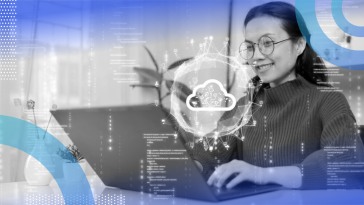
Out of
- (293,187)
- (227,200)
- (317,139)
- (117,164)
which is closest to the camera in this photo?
(227,200)

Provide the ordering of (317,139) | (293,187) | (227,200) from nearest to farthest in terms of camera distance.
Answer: (227,200) < (293,187) < (317,139)

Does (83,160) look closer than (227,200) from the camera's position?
No

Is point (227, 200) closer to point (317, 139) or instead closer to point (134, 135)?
point (134, 135)

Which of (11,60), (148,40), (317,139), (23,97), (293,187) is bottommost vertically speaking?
(293,187)

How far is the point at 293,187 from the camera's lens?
0.99 metres

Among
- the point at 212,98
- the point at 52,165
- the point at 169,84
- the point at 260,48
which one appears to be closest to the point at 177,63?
the point at 169,84

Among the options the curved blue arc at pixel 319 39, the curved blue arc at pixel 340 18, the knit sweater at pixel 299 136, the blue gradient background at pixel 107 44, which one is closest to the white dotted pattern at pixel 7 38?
the blue gradient background at pixel 107 44

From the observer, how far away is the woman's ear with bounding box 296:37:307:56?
1210mm

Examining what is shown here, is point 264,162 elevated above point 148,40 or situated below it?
below

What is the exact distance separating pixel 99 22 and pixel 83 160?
551 mm

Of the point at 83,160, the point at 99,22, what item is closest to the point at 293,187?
the point at 83,160

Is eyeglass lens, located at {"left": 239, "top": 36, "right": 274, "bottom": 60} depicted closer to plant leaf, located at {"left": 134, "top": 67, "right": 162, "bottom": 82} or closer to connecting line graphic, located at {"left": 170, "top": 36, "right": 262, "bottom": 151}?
connecting line graphic, located at {"left": 170, "top": 36, "right": 262, "bottom": 151}

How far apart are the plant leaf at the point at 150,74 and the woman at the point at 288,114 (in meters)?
0.33

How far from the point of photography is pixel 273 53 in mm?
1211
